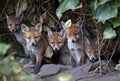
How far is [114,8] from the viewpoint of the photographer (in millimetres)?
4328

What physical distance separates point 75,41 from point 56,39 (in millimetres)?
485

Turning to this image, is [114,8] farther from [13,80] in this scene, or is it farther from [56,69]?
[13,80]

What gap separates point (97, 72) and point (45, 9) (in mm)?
2038

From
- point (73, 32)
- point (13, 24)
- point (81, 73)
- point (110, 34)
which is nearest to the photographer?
point (110, 34)

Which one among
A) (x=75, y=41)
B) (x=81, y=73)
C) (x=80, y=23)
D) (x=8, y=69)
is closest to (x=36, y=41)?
(x=75, y=41)

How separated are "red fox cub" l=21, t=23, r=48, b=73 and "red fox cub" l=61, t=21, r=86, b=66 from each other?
56 centimetres

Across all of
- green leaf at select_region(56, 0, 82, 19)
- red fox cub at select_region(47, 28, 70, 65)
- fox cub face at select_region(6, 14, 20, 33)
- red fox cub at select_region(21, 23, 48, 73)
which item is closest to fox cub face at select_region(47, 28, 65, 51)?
red fox cub at select_region(47, 28, 70, 65)

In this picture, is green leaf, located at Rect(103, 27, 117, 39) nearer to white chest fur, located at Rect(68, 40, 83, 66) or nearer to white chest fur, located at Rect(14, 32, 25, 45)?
white chest fur, located at Rect(68, 40, 83, 66)

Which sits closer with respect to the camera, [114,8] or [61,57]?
[114,8]

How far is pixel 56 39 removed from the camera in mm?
6363

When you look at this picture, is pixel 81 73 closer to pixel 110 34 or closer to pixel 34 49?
pixel 110 34

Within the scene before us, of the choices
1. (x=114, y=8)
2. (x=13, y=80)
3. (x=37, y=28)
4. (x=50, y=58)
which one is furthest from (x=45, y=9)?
(x=13, y=80)

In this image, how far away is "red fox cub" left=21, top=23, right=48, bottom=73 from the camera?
20.6 ft

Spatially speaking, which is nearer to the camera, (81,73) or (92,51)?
(81,73)
